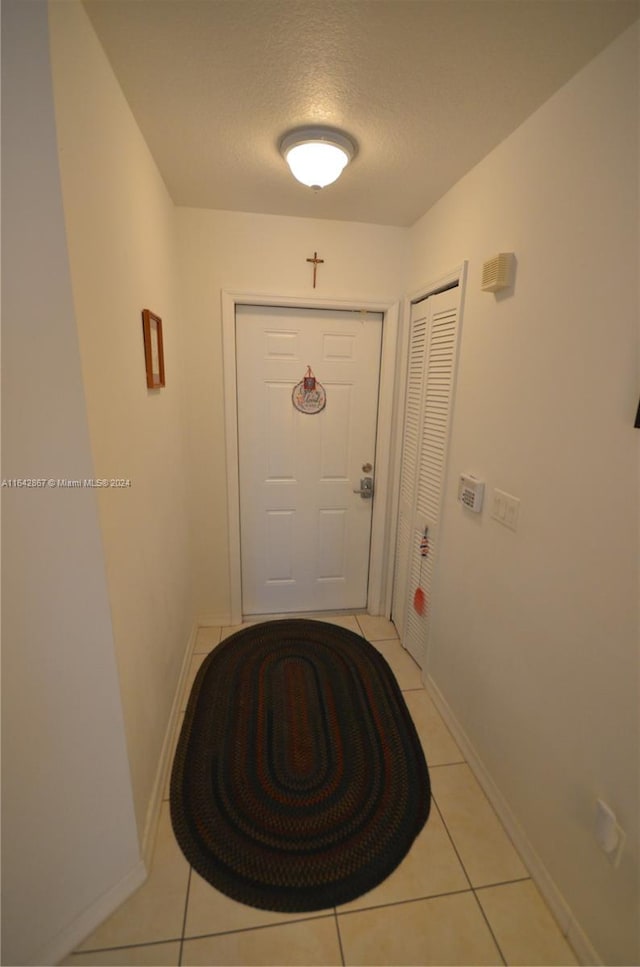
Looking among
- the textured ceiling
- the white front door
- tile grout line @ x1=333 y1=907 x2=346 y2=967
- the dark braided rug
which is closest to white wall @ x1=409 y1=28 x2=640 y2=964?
the textured ceiling

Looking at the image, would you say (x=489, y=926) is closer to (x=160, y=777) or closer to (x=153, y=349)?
(x=160, y=777)

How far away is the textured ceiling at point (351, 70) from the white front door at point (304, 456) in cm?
76

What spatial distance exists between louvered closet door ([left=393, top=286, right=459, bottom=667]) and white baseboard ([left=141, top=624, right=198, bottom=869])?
1265mm

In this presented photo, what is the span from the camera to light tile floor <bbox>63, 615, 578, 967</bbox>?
1.06 m

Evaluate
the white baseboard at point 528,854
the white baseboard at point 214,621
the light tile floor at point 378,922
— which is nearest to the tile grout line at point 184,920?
the light tile floor at point 378,922

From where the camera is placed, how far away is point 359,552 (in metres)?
2.59

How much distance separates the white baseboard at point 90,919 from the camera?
103 centimetres

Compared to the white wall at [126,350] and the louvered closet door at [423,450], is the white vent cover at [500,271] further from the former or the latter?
the white wall at [126,350]

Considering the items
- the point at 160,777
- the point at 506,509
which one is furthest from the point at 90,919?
the point at 506,509

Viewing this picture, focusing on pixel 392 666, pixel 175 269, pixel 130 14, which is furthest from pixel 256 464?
pixel 130 14

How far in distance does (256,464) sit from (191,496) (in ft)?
1.39

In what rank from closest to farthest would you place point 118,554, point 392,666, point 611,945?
point 611,945 → point 118,554 → point 392,666

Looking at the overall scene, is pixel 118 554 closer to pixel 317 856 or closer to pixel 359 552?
→ pixel 317 856

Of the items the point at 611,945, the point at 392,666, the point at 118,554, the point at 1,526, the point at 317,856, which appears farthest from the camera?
the point at 392,666
